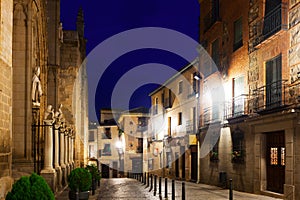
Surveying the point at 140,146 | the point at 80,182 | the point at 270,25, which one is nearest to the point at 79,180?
the point at 80,182

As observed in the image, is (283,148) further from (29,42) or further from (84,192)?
(29,42)

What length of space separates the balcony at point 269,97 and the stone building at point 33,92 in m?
8.36

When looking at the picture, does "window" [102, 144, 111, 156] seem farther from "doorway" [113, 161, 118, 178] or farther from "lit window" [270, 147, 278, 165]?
"lit window" [270, 147, 278, 165]

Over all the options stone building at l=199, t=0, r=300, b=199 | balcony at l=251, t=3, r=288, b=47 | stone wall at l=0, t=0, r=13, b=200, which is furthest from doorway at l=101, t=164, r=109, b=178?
stone wall at l=0, t=0, r=13, b=200

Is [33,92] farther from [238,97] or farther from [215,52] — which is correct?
[215,52]

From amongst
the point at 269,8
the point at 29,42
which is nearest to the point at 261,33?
the point at 269,8

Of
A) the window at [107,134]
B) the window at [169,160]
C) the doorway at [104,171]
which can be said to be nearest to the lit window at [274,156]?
the window at [169,160]

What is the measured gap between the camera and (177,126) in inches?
1500

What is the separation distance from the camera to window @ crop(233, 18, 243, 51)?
22.2m

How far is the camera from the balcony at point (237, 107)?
20938 mm

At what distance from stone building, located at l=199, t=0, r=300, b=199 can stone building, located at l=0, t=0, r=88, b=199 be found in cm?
834

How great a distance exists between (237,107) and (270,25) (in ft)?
16.5

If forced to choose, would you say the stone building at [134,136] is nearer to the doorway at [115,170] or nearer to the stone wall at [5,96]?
the doorway at [115,170]

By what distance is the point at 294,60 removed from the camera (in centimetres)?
1645
